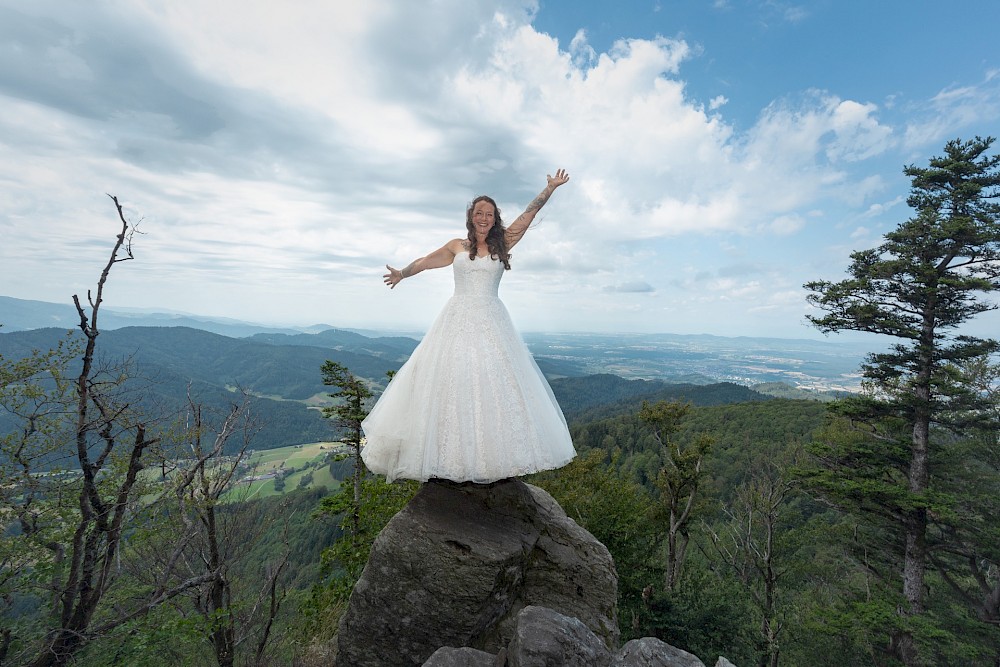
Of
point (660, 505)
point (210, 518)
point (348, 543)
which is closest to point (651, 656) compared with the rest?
point (210, 518)

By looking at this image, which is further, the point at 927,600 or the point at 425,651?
the point at 927,600

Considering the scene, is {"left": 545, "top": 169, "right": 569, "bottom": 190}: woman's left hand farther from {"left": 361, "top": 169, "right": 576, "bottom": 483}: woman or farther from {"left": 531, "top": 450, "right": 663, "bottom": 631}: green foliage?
{"left": 531, "top": 450, "right": 663, "bottom": 631}: green foliage

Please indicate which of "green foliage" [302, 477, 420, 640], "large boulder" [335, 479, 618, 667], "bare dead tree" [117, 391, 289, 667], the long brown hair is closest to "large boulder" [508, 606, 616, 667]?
"large boulder" [335, 479, 618, 667]

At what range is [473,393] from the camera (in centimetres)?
473

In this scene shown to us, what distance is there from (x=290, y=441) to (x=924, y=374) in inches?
5319

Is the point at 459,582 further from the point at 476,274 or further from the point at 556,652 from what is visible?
the point at 476,274

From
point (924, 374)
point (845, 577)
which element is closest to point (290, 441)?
point (845, 577)

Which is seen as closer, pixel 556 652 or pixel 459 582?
pixel 556 652

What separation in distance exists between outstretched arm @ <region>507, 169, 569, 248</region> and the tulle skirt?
93 cm

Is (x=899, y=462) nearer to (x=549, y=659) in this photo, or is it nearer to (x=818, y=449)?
(x=818, y=449)

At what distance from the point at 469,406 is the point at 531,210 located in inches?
111

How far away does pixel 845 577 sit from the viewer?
38.6 metres

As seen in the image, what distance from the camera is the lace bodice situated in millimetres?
5223

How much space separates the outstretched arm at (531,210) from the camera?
543 centimetres
